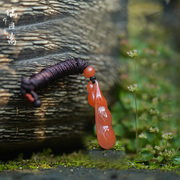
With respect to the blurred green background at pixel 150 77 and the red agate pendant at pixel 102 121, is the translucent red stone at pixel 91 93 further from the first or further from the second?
the blurred green background at pixel 150 77

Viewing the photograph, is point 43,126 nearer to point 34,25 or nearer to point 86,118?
point 86,118

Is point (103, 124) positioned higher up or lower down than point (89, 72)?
lower down

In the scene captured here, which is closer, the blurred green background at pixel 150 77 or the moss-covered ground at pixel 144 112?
the moss-covered ground at pixel 144 112

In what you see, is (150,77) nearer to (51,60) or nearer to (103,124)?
(103,124)

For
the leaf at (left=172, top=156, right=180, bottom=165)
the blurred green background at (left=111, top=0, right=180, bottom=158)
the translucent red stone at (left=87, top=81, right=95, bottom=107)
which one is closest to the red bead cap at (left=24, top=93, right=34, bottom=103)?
the translucent red stone at (left=87, top=81, right=95, bottom=107)

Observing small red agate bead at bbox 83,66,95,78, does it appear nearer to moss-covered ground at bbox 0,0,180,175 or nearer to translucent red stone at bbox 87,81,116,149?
translucent red stone at bbox 87,81,116,149

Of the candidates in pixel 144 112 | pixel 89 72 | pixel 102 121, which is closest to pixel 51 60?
pixel 89 72

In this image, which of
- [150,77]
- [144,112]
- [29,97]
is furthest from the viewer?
[150,77]

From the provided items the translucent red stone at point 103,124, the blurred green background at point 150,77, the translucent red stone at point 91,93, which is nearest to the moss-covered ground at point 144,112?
the blurred green background at point 150,77
